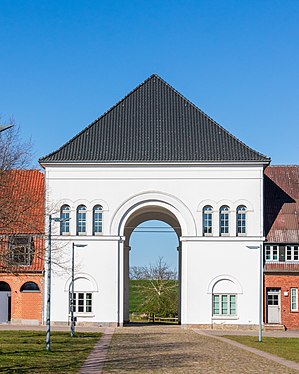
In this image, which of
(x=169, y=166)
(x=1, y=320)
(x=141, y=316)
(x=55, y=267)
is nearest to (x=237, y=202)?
(x=169, y=166)

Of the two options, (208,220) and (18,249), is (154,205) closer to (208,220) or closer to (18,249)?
(208,220)

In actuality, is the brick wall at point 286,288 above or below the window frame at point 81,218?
below

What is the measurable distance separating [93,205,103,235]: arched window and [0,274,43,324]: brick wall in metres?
4.78

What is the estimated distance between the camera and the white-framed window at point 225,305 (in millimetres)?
52250

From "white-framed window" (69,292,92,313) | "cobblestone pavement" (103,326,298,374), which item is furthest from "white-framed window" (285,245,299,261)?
"cobblestone pavement" (103,326,298,374)

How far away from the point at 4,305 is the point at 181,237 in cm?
1238

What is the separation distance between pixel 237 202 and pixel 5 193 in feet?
60.7

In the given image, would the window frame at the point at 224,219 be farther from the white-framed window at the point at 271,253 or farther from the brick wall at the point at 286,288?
the brick wall at the point at 286,288

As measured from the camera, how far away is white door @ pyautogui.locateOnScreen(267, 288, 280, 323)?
172 ft

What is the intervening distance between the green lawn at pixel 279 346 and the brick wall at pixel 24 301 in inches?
621

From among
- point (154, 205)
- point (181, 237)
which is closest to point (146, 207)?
point (154, 205)

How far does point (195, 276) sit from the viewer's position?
5225cm

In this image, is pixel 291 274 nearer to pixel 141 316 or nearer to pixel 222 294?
pixel 222 294

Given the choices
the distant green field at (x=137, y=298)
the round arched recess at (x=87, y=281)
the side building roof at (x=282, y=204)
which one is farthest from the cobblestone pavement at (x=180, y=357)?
the distant green field at (x=137, y=298)
